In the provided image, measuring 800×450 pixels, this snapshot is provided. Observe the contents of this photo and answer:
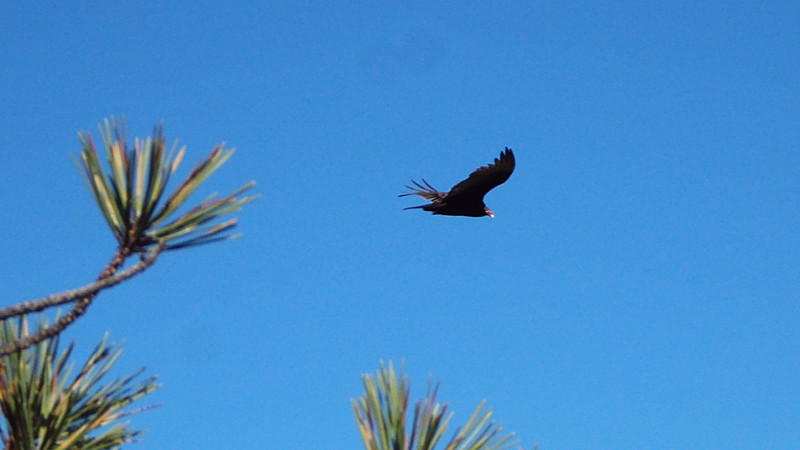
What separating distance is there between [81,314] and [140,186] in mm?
588

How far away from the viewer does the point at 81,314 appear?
11.0 feet

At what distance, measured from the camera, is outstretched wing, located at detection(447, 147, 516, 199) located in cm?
1028

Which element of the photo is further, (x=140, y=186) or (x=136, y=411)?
(x=136, y=411)

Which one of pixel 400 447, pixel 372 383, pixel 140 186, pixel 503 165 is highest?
pixel 503 165

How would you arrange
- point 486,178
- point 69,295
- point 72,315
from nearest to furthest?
point 69,295 → point 72,315 → point 486,178

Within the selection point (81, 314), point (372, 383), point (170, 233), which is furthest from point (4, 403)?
point (372, 383)

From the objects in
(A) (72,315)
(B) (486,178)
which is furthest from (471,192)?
(A) (72,315)

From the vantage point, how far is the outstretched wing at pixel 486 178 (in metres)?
10.3

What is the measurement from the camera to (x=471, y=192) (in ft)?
36.2

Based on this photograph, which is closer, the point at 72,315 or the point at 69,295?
the point at 69,295

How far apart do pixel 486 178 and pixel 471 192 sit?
0.49 meters

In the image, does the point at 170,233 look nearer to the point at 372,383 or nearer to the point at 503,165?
the point at 372,383

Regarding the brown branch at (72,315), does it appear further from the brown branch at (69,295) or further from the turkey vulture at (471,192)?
the turkey vulture at (471,192)

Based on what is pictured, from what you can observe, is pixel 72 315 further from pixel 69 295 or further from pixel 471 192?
pixel 471 192
